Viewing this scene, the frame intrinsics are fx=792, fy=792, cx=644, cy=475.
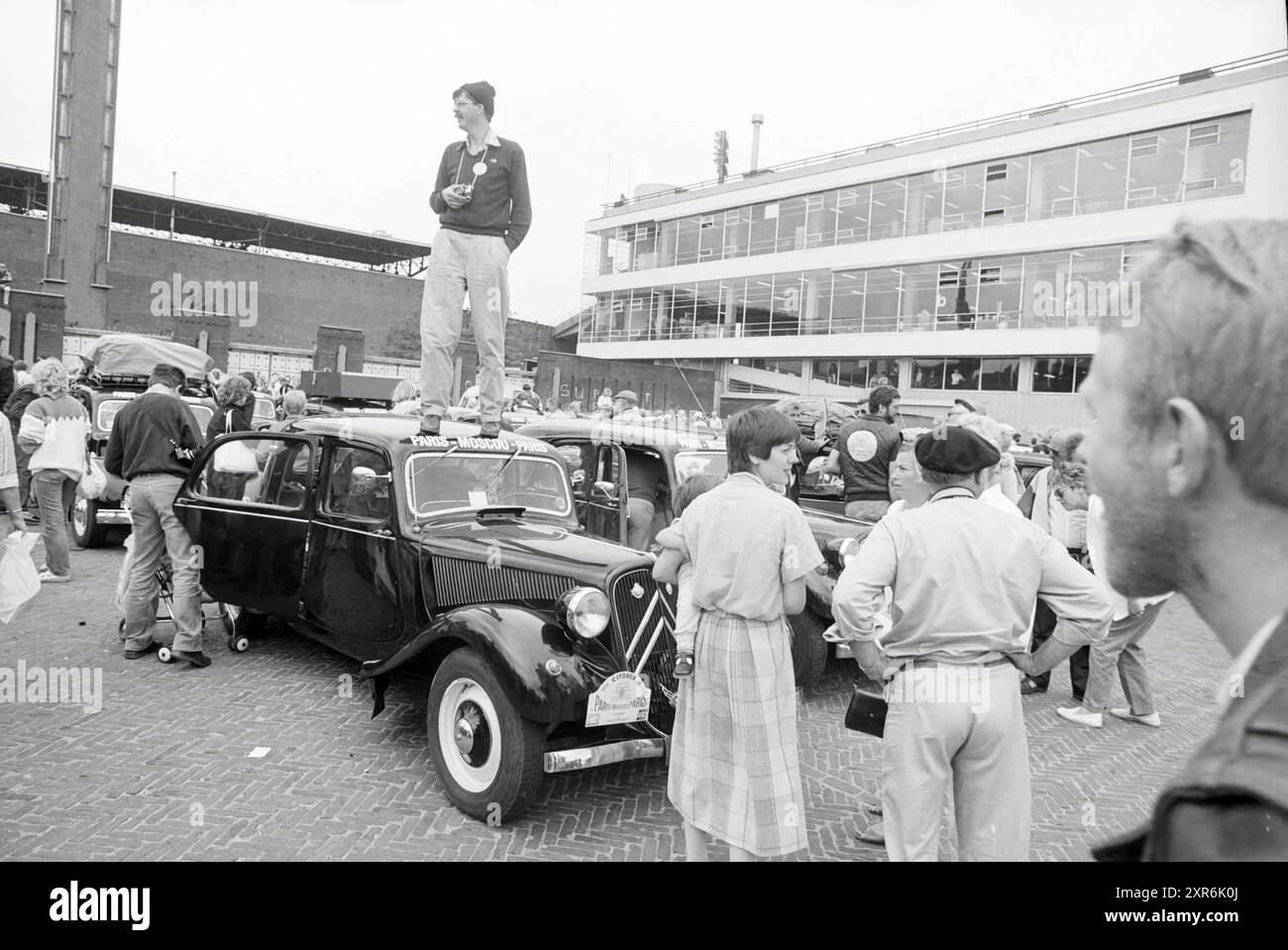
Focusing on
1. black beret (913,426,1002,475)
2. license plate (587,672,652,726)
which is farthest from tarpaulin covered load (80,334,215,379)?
black beret (913,426,1002,475)

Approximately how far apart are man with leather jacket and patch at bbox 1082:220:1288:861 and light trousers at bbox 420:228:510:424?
16.3 feet

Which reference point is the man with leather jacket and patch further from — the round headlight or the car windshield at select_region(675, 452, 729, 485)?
the car windshield at select_region(675, 452, 729, 485)

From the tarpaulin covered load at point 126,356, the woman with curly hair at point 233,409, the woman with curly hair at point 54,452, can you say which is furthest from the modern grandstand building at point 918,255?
the woman with curly hair at point 54,452

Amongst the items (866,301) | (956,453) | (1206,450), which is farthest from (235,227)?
(1206,450)

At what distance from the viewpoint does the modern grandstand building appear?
2095cm

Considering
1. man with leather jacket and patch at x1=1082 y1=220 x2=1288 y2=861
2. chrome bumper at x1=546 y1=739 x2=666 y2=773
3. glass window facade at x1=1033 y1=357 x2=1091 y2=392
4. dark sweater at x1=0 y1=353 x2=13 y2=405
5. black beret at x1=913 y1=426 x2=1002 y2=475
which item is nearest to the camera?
man with leather jacket and patch at x1=1082 y1=220 x2=1288 y2=861

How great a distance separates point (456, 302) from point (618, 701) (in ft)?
10.4

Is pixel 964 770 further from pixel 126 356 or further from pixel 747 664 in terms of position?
pixel 126 356

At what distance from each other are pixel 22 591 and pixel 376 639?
8.08ft

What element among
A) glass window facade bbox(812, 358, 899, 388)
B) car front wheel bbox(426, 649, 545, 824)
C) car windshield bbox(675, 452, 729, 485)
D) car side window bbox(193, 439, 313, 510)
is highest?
glass window facade bbox(812, 358, 899, 388)

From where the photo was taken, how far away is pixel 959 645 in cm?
248

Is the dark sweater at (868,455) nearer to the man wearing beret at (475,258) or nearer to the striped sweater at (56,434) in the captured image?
the man wearing beret at (475,258)
